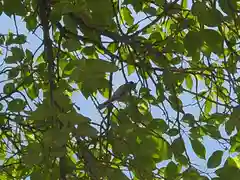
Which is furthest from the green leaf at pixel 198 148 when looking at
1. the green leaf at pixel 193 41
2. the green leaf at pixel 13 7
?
the green leaf at pixel 13 7

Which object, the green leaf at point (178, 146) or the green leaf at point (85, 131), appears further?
the green leaf at point (178, 146)

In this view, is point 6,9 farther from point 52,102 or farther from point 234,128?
point 234,128

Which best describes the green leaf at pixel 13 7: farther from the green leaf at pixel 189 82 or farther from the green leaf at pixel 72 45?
the green leaf at pixel 189 82

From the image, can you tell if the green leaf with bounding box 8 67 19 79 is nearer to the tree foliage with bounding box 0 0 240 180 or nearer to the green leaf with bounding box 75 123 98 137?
the tree foliage with bounding box 0 0 240 180

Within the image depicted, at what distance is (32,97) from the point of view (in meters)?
1.38

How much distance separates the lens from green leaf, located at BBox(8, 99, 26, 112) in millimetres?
1193

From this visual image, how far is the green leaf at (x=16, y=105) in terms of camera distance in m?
1.19

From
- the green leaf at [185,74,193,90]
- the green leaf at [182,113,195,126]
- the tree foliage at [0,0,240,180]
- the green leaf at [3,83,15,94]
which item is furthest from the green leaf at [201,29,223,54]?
the green leaf at [3,83,15,94]

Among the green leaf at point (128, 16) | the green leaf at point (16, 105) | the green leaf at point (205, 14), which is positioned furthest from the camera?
the green leaf at point (128, 16)

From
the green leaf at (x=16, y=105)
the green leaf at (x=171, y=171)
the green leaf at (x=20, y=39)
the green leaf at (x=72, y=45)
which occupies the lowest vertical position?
the green leaf at (x=171, y=171)

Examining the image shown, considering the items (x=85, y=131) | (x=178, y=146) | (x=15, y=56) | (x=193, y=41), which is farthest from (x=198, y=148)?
(x=15, y=56)

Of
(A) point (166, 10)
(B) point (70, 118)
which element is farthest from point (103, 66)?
(A) point (166, 10)

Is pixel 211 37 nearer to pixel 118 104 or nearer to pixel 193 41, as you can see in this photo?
pixel 193 41

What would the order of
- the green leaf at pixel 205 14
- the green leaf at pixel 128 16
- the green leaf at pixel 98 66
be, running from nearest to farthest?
the green leaf at pixel 98 66 → the green leaf at pixel 205 14 → the green leaf at pixel 128 16
